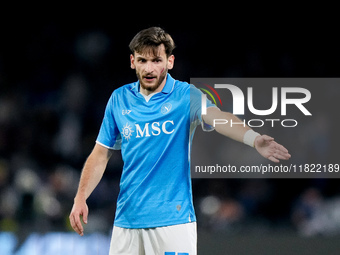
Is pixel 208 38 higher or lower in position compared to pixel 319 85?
higher

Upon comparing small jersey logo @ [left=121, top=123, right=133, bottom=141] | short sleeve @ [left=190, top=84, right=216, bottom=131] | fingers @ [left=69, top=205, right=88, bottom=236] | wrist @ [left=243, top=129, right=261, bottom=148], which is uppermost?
short sleeve @ [left=190, top=84, right=216, bottom=131]

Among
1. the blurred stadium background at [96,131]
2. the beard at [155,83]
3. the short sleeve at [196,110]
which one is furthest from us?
the blurred stadium background at [96,131]

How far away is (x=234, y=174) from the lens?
380 inches

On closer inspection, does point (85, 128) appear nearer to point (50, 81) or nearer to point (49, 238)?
point (50, 81)

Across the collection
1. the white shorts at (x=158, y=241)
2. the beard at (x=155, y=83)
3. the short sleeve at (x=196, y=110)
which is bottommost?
the white shorts at (x=158, y=241)

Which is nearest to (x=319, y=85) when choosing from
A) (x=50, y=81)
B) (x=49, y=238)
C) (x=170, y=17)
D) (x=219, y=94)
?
(x=219, y=94)

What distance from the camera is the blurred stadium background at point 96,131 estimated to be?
6.75m

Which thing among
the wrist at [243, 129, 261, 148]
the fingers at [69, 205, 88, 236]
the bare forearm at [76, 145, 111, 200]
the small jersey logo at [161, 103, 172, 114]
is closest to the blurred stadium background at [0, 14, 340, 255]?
the bare forearm at [76, 145, 111, 200]

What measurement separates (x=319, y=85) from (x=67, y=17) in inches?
208

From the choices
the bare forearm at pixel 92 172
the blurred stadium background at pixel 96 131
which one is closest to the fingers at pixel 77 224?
the bare forearm at pixel 92 172

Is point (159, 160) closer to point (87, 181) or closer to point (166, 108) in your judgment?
point (166, 108)

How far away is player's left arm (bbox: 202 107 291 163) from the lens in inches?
120

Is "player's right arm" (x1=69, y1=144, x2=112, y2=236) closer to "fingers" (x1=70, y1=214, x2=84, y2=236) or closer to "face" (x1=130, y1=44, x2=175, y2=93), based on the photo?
"fingers" (x1=70, y1=214, x2=84, y2=236)

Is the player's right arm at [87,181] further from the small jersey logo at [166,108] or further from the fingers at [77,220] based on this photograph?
the small jersey logo at [166,108]
